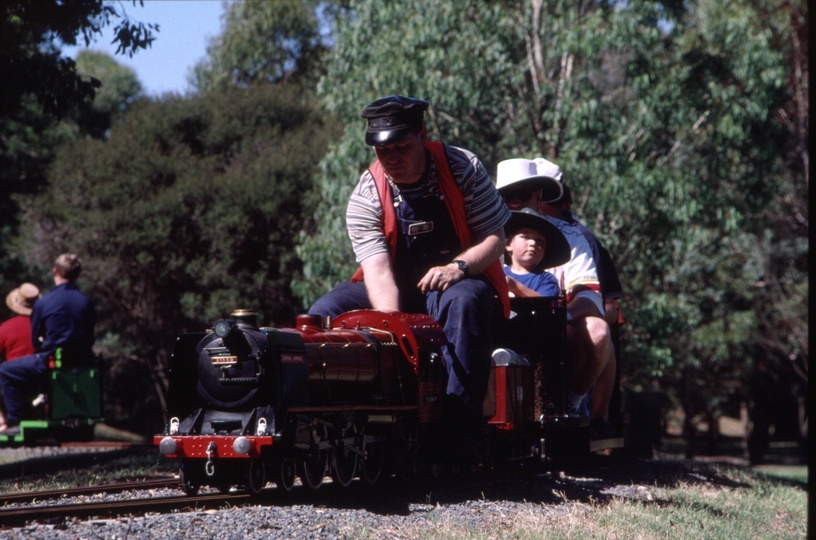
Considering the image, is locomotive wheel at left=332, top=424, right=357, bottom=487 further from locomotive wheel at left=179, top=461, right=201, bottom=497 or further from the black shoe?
the black shoe

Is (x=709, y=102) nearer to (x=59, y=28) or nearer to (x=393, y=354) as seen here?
(x=59, y=28)

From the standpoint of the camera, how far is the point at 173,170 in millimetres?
26641

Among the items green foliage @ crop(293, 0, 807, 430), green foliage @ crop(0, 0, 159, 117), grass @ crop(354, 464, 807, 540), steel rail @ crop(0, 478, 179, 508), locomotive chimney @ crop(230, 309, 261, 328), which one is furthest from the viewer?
green foliage @ crop(293, 0, 807, 430)

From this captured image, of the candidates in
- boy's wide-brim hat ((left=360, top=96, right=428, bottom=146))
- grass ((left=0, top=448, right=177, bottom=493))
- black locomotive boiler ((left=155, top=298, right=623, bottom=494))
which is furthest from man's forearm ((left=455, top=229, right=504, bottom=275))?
grass ((left=0, top=448, right=177, bottom=493))

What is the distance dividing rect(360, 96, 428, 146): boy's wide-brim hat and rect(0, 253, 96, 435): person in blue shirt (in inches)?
234

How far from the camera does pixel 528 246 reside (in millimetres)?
7910

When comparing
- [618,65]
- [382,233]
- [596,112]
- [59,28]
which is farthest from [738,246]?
[382,233]

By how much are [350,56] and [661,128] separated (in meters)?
5.55

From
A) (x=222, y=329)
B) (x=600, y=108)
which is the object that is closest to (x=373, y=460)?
(x=222, y=329)

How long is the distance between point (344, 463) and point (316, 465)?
28cm

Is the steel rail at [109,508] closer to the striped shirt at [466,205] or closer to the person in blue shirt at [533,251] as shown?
the striped shirt at [466,205]

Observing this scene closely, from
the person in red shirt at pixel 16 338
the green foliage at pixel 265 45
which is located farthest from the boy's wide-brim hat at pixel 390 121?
the green foliage at pixel 265 45

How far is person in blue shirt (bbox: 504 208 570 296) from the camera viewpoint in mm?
7793

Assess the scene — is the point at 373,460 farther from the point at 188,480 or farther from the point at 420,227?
the point at 420,227
